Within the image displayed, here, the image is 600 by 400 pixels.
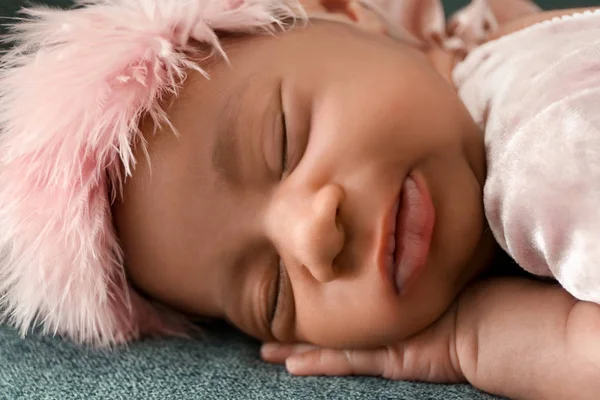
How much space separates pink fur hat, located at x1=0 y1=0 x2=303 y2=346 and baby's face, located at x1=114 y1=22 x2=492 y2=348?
0.04 m

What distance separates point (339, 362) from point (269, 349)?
0.12 m

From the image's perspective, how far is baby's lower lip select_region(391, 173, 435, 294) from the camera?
2.64 feet

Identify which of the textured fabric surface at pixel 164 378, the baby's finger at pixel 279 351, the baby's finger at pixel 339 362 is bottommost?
the baby's finger at pixel 279 351

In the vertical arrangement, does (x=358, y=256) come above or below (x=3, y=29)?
below

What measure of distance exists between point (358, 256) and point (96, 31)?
420 millimetres

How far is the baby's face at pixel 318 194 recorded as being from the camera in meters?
0.80

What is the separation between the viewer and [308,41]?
92 centimetres

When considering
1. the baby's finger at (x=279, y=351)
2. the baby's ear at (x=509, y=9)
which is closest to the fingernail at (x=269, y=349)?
the baby's finger at (x=279, y=351)

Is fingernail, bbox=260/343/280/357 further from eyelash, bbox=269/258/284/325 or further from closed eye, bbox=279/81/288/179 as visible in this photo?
closed eye, bbox=279/81/288/179

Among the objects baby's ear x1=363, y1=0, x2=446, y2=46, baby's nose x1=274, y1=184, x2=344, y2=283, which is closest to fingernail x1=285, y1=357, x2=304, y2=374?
baby's nose x1=274, y1=184, x2=344, y2=283

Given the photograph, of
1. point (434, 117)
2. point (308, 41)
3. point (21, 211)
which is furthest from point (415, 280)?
point (21, 211)

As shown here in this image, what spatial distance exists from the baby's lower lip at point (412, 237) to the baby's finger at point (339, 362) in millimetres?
102

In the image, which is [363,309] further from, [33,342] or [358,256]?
[33,342]

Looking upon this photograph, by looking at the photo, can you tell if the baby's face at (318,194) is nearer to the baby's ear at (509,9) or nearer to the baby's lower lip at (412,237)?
the baby's lower lip at (412,237)
